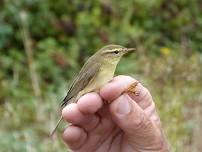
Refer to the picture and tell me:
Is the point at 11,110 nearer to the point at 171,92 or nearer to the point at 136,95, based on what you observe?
the point at 171,92

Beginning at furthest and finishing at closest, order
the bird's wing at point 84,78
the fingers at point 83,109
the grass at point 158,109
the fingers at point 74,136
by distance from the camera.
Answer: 1. the grass at point 158,109
2. the bird's wing at point 84,78
3. the fingers at point 74,136
4. the fingers at point 83,109

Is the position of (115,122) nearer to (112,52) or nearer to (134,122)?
(134,122)

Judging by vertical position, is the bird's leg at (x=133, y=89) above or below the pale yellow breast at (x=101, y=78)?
below

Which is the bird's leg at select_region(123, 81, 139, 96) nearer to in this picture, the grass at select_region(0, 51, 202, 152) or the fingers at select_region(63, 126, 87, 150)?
the fingers at select_region(63, 126, 87, 150)

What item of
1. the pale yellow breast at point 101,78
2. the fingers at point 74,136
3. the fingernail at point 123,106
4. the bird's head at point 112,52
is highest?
the bird's head at point 112,52

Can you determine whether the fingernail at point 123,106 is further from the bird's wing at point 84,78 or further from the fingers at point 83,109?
the bird's wing at point 84,78

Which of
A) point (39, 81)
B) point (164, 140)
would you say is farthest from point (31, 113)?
point (164, 140)

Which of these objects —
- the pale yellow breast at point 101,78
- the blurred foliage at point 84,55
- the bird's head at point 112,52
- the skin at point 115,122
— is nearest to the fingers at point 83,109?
the skin at point 115,122
